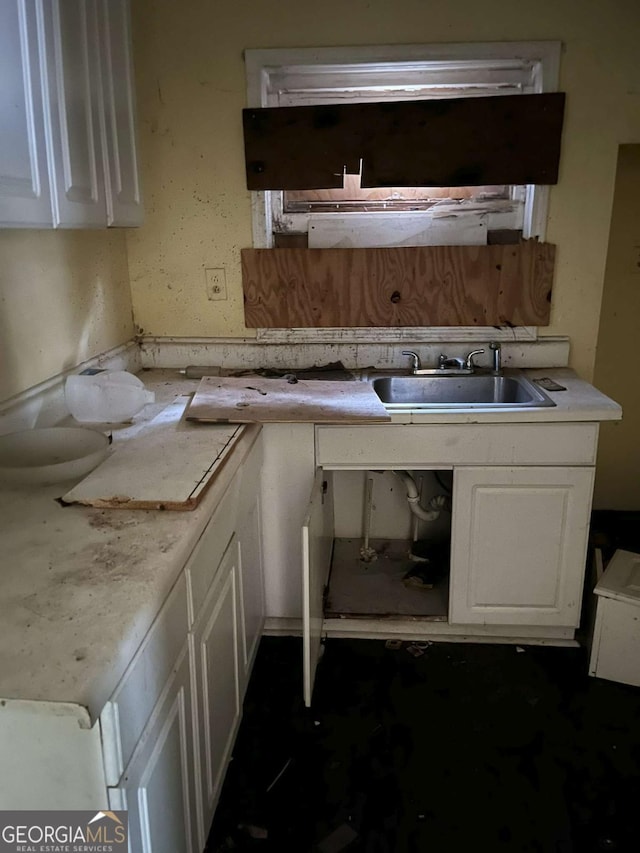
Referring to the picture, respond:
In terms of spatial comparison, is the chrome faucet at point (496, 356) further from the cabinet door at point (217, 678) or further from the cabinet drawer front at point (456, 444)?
the cabinet door at point (217, 678)

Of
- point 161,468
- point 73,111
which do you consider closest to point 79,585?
point 161,468

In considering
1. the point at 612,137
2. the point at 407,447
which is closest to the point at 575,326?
the point at 612,137

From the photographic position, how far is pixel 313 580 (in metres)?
1.87

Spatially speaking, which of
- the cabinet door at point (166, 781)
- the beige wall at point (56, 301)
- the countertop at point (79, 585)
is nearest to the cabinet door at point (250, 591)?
the countertop at point (79, 585)

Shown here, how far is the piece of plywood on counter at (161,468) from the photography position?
138cm

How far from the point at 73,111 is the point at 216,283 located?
40.0 inches

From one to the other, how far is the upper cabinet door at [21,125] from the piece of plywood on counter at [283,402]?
0.73 m

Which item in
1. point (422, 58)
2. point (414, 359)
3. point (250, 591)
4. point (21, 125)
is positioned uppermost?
point (422, 58)

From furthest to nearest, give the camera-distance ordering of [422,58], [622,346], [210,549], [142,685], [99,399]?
1. [622,346]
2. [422,58]
3. [99,399]
4. [210,549]
5. [142,685]

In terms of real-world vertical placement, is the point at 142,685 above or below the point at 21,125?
below

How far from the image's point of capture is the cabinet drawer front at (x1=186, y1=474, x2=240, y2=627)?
129cm

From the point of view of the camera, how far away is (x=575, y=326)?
2539 mm

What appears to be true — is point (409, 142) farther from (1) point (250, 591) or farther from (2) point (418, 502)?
(1) point (250, 591)

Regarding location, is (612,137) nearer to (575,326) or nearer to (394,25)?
(575,326)
